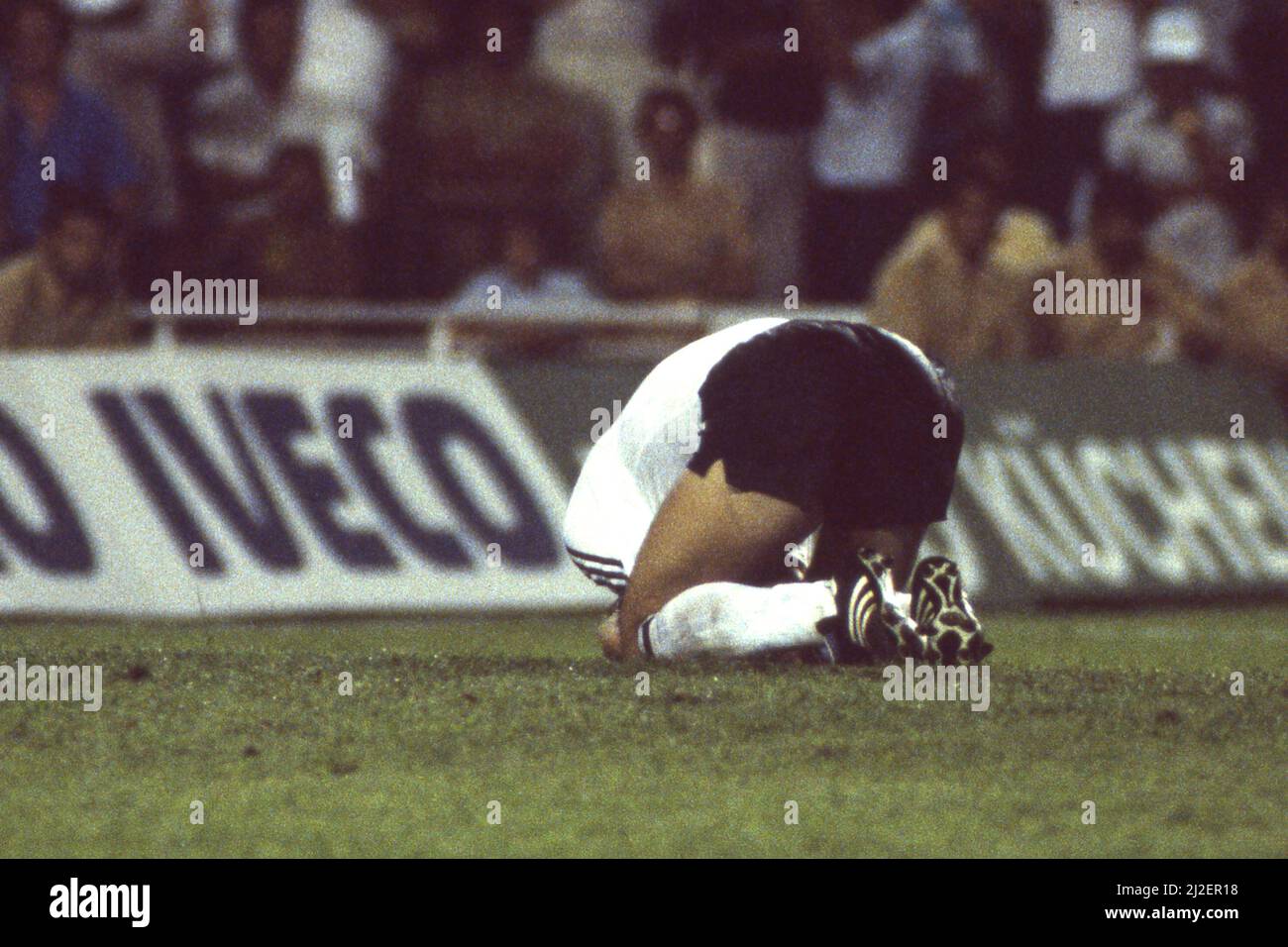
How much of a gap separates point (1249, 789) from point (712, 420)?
178 centimetres

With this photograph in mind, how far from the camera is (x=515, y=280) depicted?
37.4 ft

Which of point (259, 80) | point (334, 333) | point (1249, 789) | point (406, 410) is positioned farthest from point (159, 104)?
point (1249, 789)

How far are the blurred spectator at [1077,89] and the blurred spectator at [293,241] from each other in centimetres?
392

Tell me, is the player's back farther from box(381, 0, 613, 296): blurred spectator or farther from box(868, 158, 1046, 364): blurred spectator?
box(381, 0, 613, 296): blurred spectator

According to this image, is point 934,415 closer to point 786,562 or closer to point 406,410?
point 786,562

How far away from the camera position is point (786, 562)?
257 inches

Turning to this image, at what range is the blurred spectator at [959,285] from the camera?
11258 mm

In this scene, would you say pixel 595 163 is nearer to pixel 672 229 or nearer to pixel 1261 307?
pixel 672 229

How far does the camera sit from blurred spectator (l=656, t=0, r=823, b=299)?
12008 mm

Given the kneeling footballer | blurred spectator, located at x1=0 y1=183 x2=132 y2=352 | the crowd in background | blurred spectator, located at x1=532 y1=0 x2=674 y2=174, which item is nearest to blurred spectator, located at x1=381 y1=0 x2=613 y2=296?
the crowd in background

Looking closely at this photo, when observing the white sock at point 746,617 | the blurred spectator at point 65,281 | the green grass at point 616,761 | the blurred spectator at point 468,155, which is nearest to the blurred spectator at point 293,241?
the blurred spectator at point 468,155

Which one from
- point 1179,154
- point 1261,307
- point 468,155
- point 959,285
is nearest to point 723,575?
point 959,285

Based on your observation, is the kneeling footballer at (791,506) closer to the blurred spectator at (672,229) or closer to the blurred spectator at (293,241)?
the blurred spectator at (293,241)

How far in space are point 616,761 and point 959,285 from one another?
638 cm
